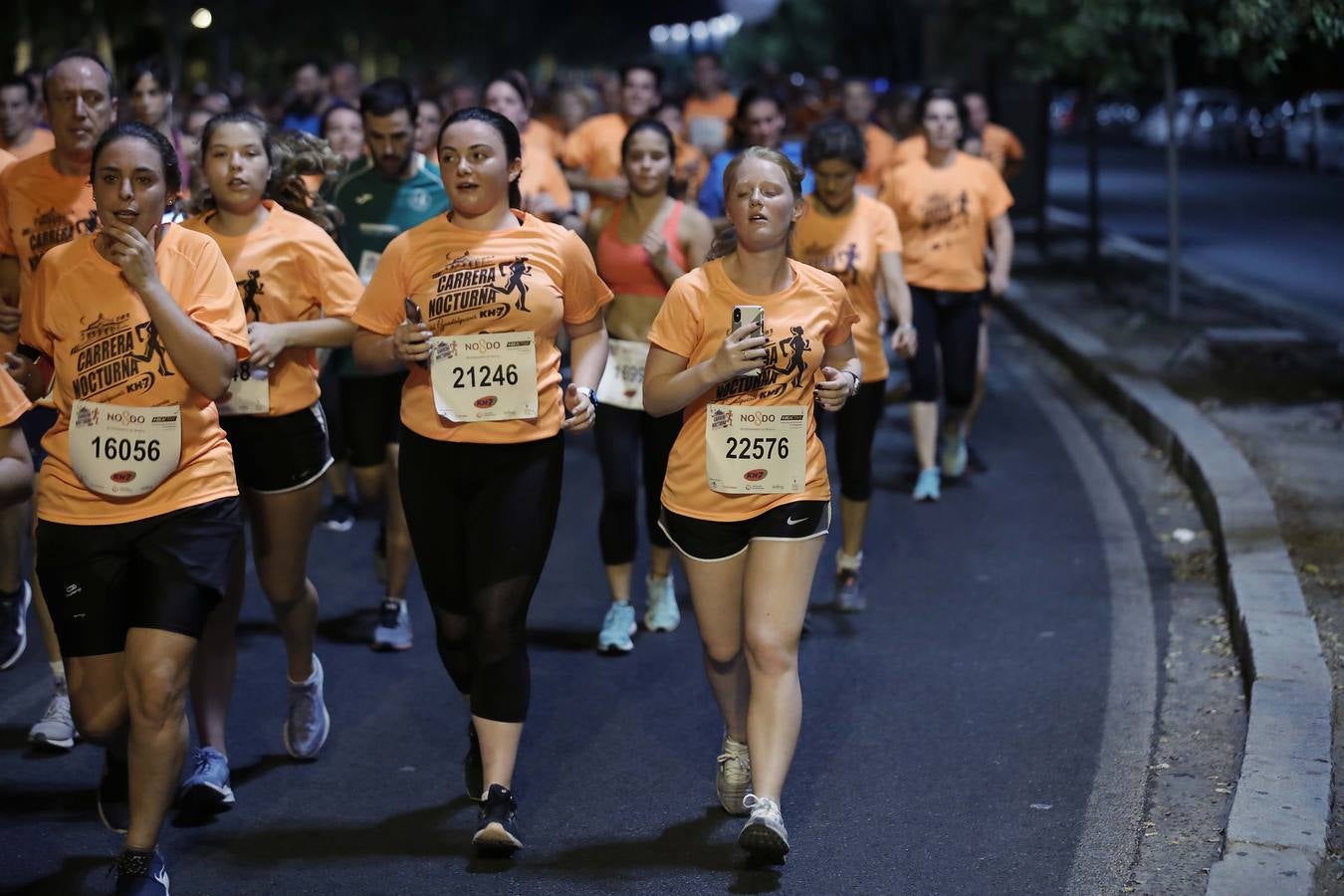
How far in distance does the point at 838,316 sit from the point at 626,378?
218cm

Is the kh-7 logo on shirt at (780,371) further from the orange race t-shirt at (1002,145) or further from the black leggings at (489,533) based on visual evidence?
the orange race t-shirt at (1002,145)

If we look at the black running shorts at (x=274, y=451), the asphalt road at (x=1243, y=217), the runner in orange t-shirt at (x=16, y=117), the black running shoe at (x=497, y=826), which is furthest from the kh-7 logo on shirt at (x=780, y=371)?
the asphalt road at (x=1243, y=217)

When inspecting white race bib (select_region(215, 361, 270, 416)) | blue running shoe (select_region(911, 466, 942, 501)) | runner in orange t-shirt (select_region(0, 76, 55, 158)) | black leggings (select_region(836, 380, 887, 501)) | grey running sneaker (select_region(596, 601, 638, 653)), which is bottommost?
blue running shoe (select_region(911, 466, 942, 501))

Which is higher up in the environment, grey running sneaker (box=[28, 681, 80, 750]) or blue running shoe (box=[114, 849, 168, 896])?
blue running shoe (box=[114, 849, 168, 896])

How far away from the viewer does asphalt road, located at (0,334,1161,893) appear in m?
5.20

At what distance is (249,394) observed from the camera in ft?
19.3

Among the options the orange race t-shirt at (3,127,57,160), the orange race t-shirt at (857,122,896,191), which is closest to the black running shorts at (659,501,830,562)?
the orange race t-shirt at (3,127,57,160)

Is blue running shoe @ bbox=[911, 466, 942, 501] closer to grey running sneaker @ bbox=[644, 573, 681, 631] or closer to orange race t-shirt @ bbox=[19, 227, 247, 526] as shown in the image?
grey running sneaker @ bbox=[644, 573, 681, 631]

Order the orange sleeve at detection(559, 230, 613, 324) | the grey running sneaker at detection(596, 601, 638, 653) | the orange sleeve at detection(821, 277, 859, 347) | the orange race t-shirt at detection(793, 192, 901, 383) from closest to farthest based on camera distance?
the orange sleeve at detection(821, 277, 859, 347) < the orange sleeve at detection(559, 230, 613, 324) < the grey running sneaker at detection(596, 601, 638, 653) < the orange race t-shirt at detection(793, 192, 901, 383)

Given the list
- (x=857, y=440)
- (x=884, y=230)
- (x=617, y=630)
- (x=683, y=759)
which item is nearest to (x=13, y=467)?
(x=683, y=759)

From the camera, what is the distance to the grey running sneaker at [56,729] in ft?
20.3

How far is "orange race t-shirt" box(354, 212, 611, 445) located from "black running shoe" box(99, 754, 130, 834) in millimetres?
1255

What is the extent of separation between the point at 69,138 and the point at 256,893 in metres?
2.83

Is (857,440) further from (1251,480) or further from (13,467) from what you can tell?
(13,467)
